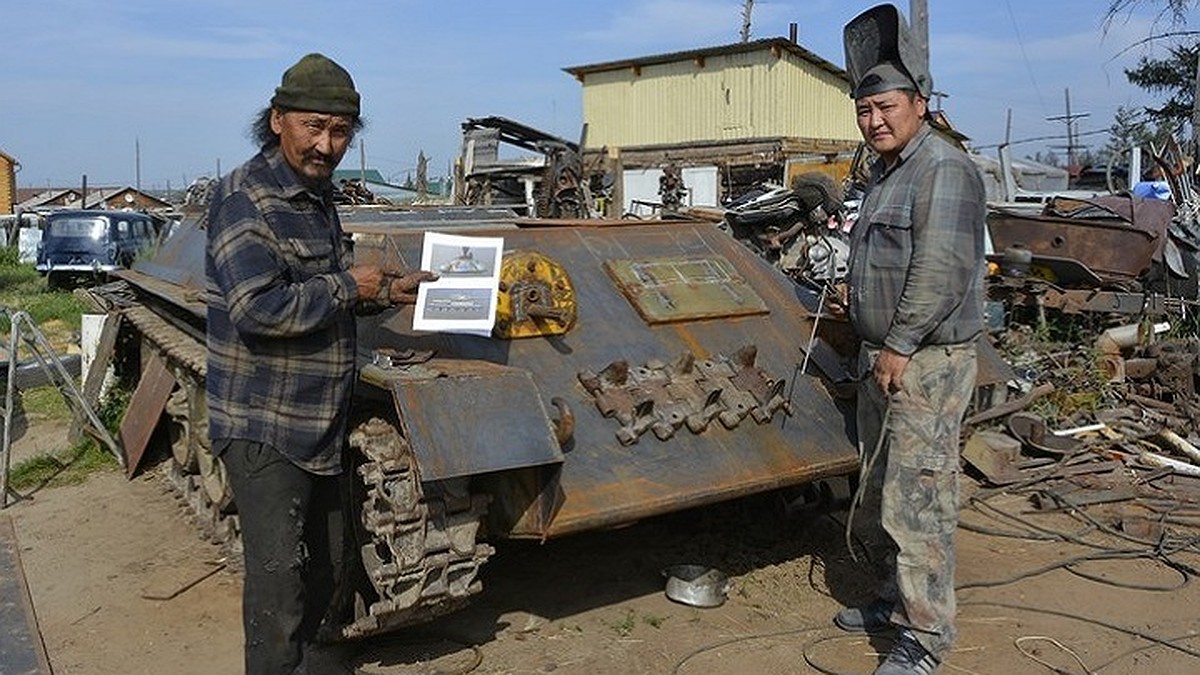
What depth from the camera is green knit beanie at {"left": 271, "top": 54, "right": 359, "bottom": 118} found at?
3.08 metres

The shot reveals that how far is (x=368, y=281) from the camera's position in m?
3.19

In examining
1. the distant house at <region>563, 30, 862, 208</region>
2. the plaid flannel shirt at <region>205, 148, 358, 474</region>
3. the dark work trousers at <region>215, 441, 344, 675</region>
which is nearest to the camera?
the plaid flannel shirt at <region>205, 148, 358, 474</region>

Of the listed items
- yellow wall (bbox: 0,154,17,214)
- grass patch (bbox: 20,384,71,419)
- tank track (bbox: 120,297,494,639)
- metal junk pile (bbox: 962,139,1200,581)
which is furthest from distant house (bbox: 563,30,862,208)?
yellow wall (bbox: 0,154,17,214)

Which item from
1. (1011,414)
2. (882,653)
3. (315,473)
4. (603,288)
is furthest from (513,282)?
(1011,414)

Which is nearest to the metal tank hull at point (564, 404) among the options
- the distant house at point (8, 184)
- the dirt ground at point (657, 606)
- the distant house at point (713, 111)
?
the dirt ground at point (657, 606)

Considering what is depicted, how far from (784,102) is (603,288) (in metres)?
20.8

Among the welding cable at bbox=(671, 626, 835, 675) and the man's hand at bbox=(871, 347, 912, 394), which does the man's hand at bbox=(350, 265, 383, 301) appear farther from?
the welding cable at bbox=(671, 626, 835, 675)

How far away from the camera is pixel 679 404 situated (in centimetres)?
421

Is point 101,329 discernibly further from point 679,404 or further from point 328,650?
point 679,404

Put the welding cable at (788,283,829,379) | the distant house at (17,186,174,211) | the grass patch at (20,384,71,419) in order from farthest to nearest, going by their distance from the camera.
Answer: the distant house at (17,186,174,211)
the grass patch at (20,384,71,419)
the welding cable at (788,283,829,379)

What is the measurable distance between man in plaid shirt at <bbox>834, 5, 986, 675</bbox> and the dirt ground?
1.47 feet

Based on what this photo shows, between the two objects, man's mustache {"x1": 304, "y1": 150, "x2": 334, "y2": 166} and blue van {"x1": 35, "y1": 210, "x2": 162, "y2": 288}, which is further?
blue van {"x1": 35, "y1": 210, "x2": 162, "y2": 288}

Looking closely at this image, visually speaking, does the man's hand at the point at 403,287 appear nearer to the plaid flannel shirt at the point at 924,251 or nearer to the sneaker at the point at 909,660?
the plaid flannel shirt at the point at 924,251

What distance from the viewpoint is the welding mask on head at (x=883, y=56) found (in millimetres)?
3863
